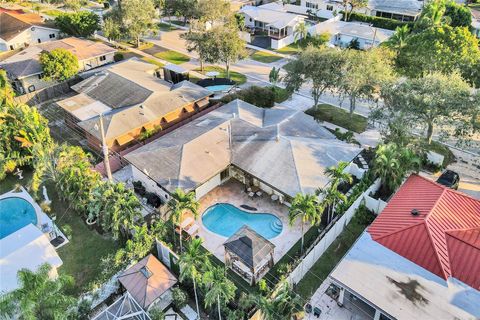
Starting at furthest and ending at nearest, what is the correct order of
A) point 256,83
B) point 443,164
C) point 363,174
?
point 256,83, point 443,164, point 363,174

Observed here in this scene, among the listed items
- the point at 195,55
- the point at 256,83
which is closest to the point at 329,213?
the point at 256,83

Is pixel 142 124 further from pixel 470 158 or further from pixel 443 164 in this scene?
pixel 470 158

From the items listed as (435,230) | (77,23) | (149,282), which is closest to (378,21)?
(77,23)

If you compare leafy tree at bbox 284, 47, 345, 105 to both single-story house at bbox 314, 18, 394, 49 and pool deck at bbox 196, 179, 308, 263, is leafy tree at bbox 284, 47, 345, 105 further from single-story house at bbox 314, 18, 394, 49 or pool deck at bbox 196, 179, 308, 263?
single-story house at bbox 314, 18, 394, 49

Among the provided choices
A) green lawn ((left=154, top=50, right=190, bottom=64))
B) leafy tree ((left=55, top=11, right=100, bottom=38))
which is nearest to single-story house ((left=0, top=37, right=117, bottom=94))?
leafy tree ((left=55, top=11, right=100, bottom=38))

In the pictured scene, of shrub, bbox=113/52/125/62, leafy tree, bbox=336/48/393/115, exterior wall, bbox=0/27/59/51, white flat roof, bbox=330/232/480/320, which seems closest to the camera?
white flat roof, bbox=330/232/480/320
